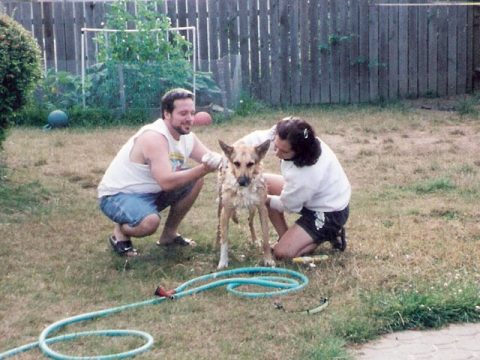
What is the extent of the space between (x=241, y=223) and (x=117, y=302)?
2197 mm

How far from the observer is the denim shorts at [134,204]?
6.43 meters

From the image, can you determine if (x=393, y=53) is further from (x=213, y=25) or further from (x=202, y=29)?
(x=202, y=29)

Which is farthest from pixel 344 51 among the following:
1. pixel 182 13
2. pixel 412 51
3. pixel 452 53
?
pixel 182 13

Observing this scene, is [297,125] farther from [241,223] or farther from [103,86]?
[103,86]

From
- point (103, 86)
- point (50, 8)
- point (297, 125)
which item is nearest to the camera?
point (297, 125)

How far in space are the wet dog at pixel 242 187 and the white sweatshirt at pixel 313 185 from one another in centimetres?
19

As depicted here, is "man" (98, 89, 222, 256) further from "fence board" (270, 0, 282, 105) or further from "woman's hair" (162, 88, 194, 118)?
"fence board" (270, 0, 282, 105)

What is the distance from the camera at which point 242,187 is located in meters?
6.20

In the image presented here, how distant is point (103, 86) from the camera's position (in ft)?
42.2

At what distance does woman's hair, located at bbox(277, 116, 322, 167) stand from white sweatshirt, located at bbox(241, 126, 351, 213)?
0.06m

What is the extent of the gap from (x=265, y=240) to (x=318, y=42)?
8.78 meters

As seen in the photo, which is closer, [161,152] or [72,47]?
[161,152]

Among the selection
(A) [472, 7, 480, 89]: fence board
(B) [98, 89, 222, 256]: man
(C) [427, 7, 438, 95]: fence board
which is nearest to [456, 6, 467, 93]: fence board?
(A) [472, 7, 480, 89]: fence board

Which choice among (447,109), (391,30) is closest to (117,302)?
(447,109)
